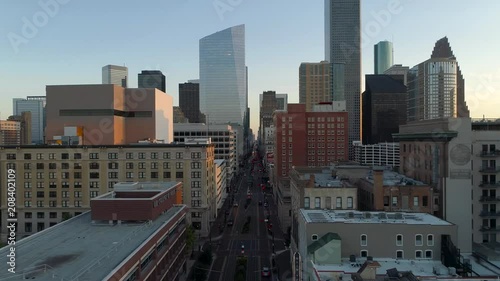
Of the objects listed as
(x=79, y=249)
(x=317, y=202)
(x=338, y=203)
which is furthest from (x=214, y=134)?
(x=79, y=249)

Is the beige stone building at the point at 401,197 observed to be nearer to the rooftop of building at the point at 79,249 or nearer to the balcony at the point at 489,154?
the balcony at the point at 489,154

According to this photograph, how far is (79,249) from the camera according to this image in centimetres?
3706

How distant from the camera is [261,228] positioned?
8856 centimetres

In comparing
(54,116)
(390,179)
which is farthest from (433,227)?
(54,116)

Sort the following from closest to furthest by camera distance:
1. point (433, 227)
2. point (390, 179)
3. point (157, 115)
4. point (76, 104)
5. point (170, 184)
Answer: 1. point (433, 227)
2. point (390, 179)
3. point (170, 184)
4. point (76, 104)
5. point (157, 115)

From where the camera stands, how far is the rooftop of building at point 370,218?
4038 centimetres

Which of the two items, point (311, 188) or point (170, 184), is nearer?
point (311, 188)

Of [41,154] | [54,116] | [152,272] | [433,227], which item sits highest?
[54,116]

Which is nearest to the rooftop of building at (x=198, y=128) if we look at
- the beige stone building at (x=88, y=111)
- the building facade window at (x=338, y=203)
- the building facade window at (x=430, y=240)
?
the beige stone building at (x=88, y=111)

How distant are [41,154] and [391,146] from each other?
15717 centimetres

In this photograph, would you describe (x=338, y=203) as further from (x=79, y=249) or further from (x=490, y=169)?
(x=79, y=249)

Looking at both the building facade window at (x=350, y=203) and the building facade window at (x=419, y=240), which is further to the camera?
the building facade window at (x=350, y=203)

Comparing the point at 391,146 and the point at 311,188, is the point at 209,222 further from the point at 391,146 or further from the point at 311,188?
the point at 391,146

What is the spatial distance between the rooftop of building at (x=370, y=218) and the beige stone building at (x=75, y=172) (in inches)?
1535
